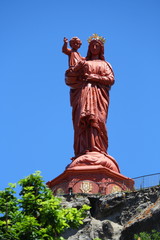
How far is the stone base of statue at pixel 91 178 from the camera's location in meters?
23.6

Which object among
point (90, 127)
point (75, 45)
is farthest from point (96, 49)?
point (90, 127)

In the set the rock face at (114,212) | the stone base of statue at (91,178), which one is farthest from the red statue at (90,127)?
the rock face at (114,212)

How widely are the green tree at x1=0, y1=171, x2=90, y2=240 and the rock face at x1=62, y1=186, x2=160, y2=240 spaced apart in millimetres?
4604

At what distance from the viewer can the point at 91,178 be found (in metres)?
24.0

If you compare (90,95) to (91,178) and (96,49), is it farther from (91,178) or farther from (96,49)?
(91,178)

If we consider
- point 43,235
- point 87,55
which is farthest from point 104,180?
point 43,235

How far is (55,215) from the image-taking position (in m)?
16.0

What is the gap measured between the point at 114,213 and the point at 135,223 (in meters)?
2.25

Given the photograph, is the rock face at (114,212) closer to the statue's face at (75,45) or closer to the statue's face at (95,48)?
the statue's face at (95,48)

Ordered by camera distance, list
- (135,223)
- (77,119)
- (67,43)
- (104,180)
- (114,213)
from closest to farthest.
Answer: (135,223)
(114,213)
(104,180)
(77,119)
(67,43)

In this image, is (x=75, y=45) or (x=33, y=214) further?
(x=75, y=45)

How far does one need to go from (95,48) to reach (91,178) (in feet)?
21.7

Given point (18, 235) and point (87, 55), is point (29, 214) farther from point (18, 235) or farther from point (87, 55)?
point (87, 55)

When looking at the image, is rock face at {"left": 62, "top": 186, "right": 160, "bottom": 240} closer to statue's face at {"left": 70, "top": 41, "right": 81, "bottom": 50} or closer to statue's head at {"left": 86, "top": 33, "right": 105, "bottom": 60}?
statue's head at {"left": 86, "top": 33, "right": 105, "bottom": 60}
